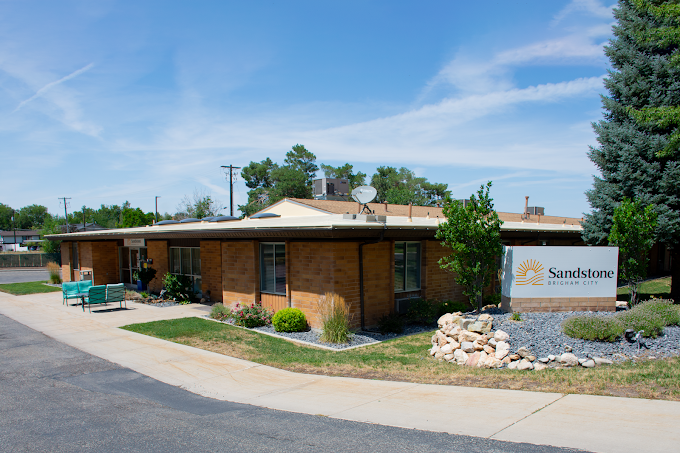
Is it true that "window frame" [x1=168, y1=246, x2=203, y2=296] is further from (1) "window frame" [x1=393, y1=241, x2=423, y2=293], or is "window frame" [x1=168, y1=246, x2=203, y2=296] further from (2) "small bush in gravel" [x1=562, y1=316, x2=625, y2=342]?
(2) "small bush in gravel" [x1=562, y1=316, x2=625, y2=342]

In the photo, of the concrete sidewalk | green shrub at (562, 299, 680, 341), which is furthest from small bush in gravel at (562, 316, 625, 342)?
the concrete sidewalk

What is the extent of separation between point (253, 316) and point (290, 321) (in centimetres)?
162

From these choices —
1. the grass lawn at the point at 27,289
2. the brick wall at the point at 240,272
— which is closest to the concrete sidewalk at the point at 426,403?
the brick wall at the point at 240,272

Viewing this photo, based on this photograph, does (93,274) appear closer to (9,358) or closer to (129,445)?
(9,358)

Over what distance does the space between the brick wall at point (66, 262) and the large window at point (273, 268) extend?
18.6 metres

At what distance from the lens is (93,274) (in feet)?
75.5

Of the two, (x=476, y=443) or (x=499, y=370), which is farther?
(x=499, y=370)

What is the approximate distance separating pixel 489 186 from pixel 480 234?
4.68ft

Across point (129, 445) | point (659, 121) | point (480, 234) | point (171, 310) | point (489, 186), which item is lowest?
point (171, 310)

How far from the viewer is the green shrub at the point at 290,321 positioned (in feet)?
38.7

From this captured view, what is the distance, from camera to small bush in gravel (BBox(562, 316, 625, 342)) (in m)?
8.56

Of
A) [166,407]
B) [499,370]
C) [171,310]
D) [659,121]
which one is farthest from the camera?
[171,310]

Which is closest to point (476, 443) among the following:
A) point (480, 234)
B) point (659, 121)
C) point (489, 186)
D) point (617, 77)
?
point (480, 234)

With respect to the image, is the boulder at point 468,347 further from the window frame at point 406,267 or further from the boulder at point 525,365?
the window frame at point 406,267
